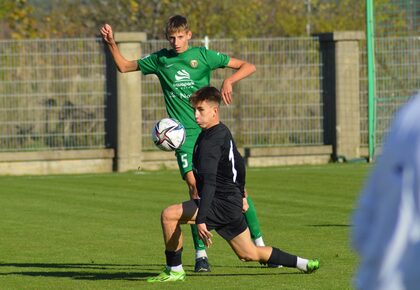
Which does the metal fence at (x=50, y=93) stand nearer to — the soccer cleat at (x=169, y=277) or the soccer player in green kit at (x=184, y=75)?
the soccer player in green kit at (x=184, y=75)

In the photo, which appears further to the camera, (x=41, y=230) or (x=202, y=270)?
(x=41, y=230)

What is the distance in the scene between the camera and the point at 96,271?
32.2ft

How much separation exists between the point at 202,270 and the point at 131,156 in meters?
12.6

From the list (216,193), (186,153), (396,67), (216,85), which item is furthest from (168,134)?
(396,67)

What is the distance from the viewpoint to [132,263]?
10258mm

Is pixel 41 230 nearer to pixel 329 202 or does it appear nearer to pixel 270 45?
pixel 329 202

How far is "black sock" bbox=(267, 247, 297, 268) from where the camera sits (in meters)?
8.77

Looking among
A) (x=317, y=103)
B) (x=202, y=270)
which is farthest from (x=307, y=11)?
(x=202, y=270)

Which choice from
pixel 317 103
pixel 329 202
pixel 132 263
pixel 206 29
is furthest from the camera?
pixel 206 29

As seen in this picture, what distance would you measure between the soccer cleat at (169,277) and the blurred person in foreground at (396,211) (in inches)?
259

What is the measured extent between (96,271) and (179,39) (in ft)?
6.39

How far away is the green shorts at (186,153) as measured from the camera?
9.79 meters

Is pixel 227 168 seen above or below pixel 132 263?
above

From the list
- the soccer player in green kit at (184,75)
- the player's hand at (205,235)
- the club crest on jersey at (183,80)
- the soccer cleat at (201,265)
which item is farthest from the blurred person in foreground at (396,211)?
the club crest on jersey at (183,80)
